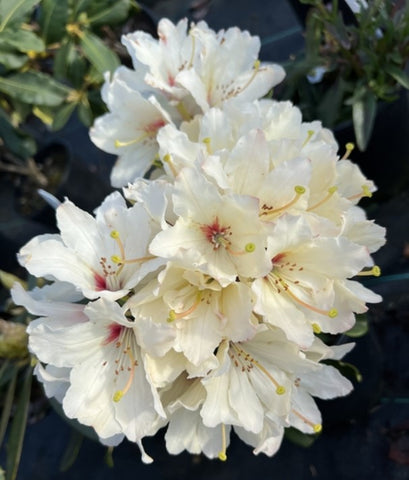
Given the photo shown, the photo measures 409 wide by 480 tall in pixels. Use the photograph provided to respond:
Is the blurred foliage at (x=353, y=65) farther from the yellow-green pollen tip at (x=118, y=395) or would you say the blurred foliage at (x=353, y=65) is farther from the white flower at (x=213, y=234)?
the yellow-green pollen tip at (x=118, y=395)

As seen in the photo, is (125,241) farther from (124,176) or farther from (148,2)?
(148,2)

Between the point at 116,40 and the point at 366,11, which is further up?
the point at 366,11

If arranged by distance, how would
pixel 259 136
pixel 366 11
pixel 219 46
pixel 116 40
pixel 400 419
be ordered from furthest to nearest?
pixel 116 40 → pixel 400 419 → pixel 366 11 → pixel 219 46 → pixel 259 136

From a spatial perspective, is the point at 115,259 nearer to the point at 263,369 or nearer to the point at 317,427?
the point at 263,369

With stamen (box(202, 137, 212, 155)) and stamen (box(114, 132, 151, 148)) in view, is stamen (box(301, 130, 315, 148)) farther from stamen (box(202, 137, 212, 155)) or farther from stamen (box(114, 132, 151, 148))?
stamen (box(114, 132, 151, 148))

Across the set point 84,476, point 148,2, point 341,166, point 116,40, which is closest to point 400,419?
point 84,476

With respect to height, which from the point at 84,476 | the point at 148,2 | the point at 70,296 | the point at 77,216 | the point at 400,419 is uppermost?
the point at 77,216
